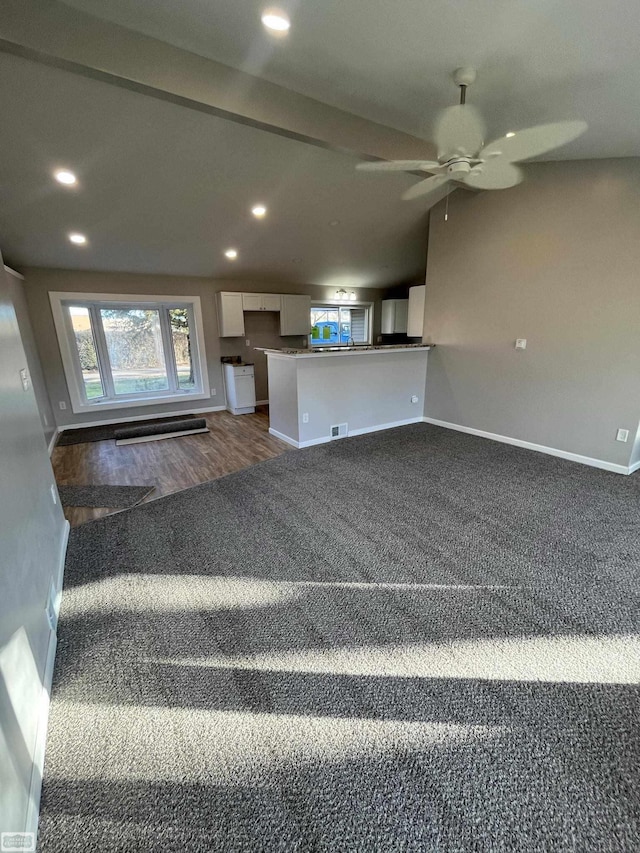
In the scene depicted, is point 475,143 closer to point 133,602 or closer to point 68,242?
point 133,602

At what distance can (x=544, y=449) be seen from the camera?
4.06 metres

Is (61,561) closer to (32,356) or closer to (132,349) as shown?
(32,356)

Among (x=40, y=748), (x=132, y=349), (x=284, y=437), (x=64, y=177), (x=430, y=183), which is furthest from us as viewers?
(x=132, y=349)

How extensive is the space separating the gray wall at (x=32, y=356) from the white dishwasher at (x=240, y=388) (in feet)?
8.59

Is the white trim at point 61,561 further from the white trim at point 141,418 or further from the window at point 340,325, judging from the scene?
the window at point 340,325

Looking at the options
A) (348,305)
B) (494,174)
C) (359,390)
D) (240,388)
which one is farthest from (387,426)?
(348,305)

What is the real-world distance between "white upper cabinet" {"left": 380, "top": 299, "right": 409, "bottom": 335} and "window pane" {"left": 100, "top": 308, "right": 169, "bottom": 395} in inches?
179

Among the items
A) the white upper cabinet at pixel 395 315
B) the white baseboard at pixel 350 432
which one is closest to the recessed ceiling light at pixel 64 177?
the white baseboard at pixel 350 432

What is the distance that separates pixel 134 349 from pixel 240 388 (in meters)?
1.86

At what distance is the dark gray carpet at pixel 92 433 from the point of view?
16.0ft

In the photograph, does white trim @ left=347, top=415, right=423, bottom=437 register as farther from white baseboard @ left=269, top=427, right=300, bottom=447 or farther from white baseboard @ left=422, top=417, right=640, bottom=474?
white baseboard @ left=269, top=427, right=300, bottom=447

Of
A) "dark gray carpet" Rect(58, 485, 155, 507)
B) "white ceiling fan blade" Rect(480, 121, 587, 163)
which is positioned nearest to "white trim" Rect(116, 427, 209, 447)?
"dark gray carpet" Rect(58, 485, 155, 507)

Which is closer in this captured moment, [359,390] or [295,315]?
[359,390]

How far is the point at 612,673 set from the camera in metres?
1.54
